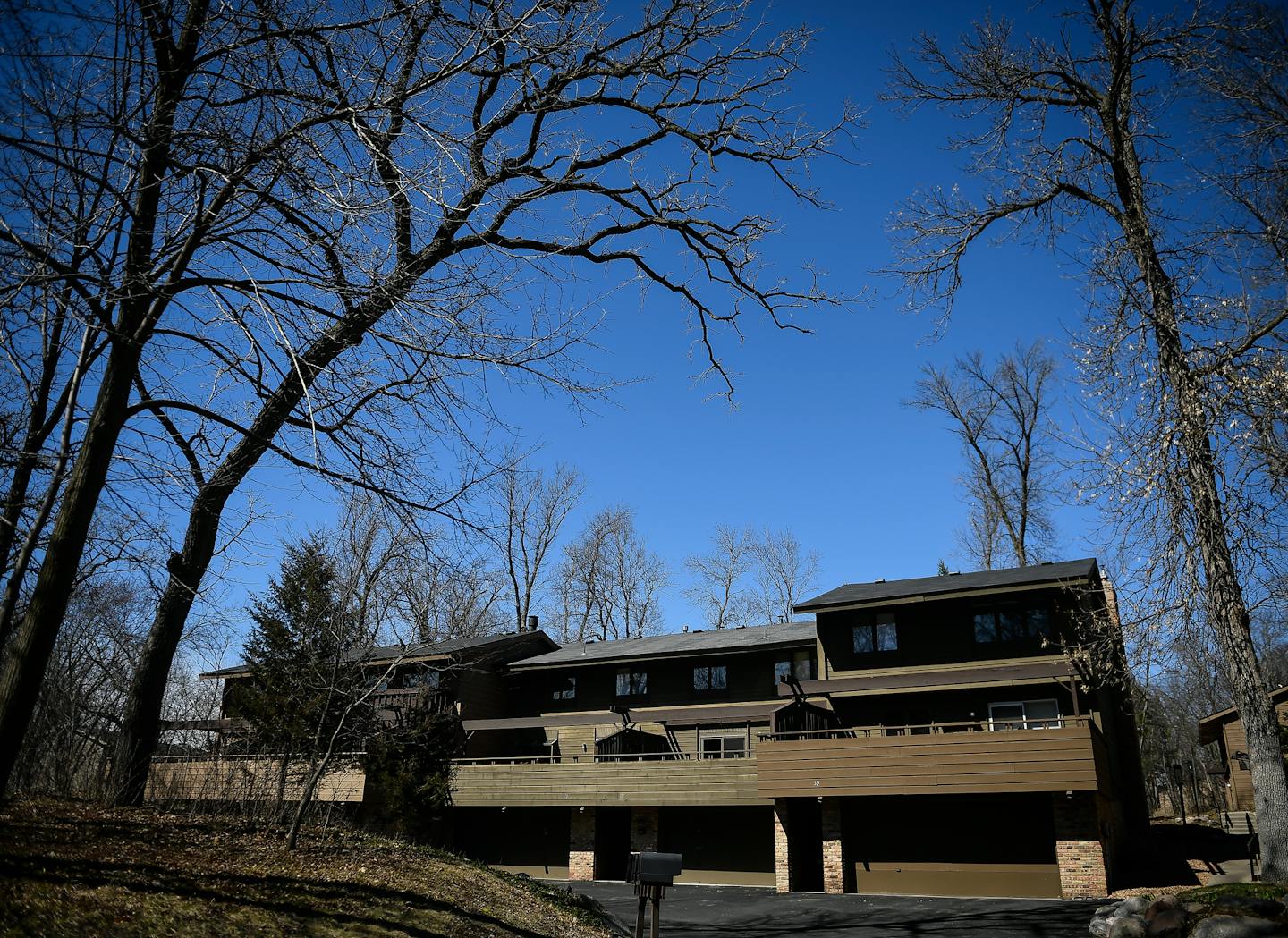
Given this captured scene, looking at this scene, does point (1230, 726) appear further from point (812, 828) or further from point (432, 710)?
point (432, 710)

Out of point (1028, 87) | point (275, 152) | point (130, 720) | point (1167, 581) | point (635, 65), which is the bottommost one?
point (130, 720)

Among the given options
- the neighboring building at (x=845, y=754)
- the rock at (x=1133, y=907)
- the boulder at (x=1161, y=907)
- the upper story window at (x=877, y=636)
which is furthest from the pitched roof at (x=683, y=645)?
the boulder at (x=1161, y=907)

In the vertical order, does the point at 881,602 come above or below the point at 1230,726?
above

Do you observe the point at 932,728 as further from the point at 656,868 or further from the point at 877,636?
the point at 656,868

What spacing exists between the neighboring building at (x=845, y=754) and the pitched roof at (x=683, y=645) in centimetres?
12

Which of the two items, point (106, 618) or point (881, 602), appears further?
point (881, 602)

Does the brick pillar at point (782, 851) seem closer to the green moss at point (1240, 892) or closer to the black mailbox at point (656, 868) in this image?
the green moss at point (1240, 892)

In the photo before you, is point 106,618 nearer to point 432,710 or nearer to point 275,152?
point 432,710

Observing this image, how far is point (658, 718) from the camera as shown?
95.1 feet

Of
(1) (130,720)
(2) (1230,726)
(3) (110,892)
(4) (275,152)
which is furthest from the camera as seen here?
(2) (1230,726)

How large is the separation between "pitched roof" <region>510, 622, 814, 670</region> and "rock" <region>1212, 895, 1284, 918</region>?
17588mm

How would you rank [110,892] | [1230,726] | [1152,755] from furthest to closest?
[1152,755] < [1230,726] < [110,892]

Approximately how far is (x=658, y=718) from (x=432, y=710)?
7.68 meters

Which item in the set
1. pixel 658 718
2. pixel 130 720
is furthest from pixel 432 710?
pixel 130 720
